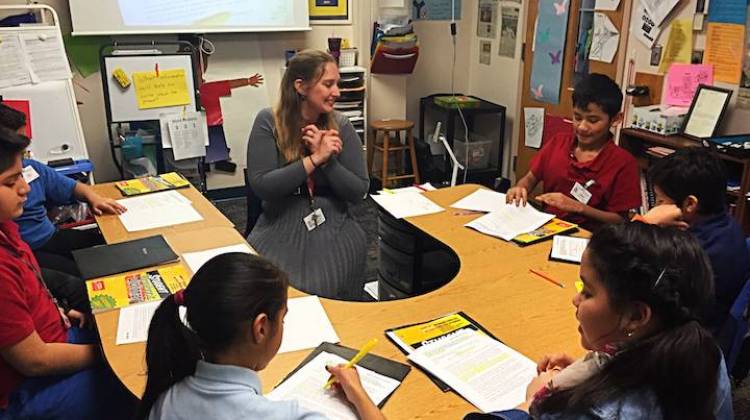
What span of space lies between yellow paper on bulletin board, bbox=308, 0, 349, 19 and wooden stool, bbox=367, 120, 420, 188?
84 centimetres

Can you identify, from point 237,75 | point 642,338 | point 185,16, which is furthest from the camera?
point 237,75

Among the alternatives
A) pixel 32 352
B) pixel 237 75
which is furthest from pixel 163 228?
pixel 237 75

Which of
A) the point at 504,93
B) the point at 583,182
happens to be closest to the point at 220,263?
the point at 583,182

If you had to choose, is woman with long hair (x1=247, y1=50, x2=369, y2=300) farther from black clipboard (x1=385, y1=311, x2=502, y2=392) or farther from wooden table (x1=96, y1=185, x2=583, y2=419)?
black clipboard (x1=385, y1=311, x2=502, y2=392)

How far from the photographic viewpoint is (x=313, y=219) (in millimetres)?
2309

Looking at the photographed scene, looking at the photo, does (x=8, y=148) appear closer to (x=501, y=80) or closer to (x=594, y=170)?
(x=594, y=170)

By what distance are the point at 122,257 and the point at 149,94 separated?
7.21 ft

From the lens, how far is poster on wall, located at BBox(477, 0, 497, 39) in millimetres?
4848

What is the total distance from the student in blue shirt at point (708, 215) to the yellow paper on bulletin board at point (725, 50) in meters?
1.32

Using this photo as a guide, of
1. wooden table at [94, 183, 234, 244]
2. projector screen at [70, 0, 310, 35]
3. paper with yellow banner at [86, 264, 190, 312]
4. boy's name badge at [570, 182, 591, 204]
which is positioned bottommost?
paper with yellow banner at [86, 264, 190, 312]

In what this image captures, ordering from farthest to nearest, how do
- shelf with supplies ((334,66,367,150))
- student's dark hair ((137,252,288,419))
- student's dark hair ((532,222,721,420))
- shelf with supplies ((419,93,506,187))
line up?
shelf with supplies ((419,93,506,187)) < shelf with supplies ((334,66,367,150)) < student's dark hair ((137,252,288,419)) < student's dark hair ((532,222,721,420))

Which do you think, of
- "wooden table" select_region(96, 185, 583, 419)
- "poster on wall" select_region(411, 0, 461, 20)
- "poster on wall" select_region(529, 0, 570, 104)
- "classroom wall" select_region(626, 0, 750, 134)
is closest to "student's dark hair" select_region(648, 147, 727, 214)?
"wooden table" select_region(96, 185, 583, 419)

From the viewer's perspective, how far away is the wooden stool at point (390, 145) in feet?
15.1

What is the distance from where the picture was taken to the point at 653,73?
11.3 ft
